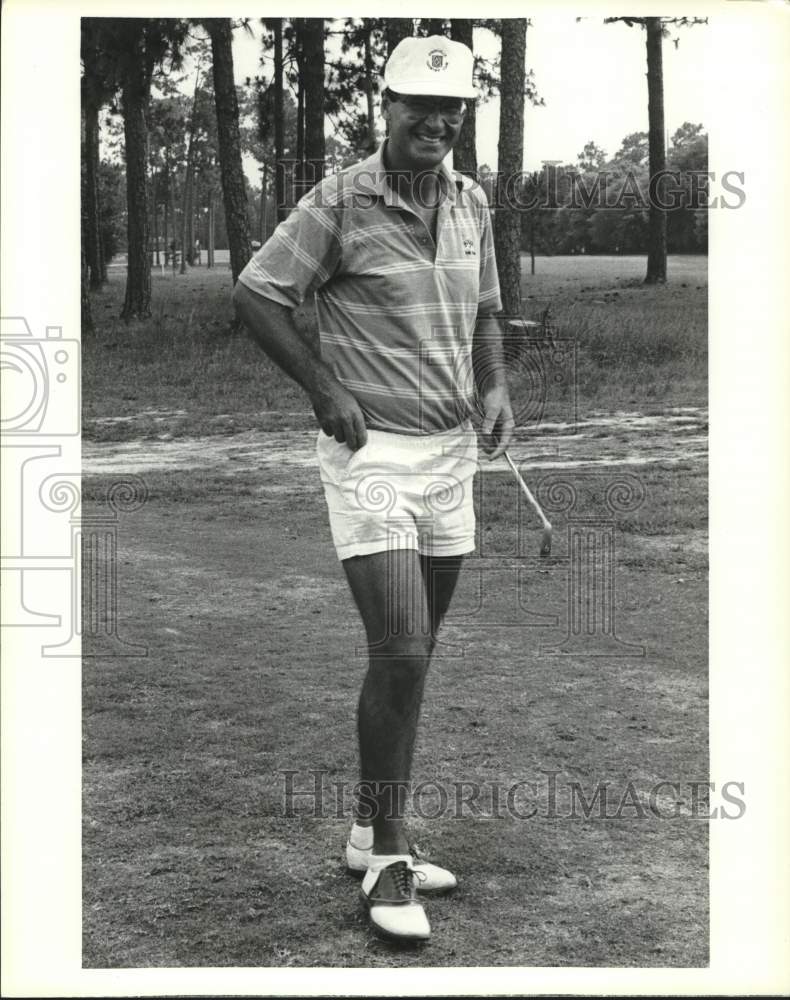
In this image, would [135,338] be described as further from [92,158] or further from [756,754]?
[756,754]

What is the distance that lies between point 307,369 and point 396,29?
126 centimetres

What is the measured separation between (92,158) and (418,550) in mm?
2368

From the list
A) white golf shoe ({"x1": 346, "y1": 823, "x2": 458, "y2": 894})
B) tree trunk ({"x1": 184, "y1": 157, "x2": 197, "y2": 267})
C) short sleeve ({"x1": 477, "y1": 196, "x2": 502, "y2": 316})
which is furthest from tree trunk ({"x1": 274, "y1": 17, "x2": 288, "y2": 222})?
white golf shoe ({"x1": 346, "y1": 823, "x2": 458, "y2": 894})

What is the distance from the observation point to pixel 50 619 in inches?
142

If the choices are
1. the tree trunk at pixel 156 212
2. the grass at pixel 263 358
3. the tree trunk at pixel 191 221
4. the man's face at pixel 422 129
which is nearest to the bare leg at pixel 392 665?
the man's face at pixel 422 129

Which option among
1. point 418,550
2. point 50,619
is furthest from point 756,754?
point 50,619

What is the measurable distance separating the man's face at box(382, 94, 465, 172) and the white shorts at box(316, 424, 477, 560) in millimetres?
713

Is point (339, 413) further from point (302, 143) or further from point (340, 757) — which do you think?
point (302, 143)

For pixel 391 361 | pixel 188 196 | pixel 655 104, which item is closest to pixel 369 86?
pixel 655 104

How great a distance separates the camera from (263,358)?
6859 mm

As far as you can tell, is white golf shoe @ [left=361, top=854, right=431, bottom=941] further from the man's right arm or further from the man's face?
the man's face

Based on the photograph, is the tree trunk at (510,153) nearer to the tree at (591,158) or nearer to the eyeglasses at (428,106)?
the tree at (591,158)

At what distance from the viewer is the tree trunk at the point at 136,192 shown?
475 cm

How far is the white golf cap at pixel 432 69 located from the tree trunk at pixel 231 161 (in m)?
1.51
